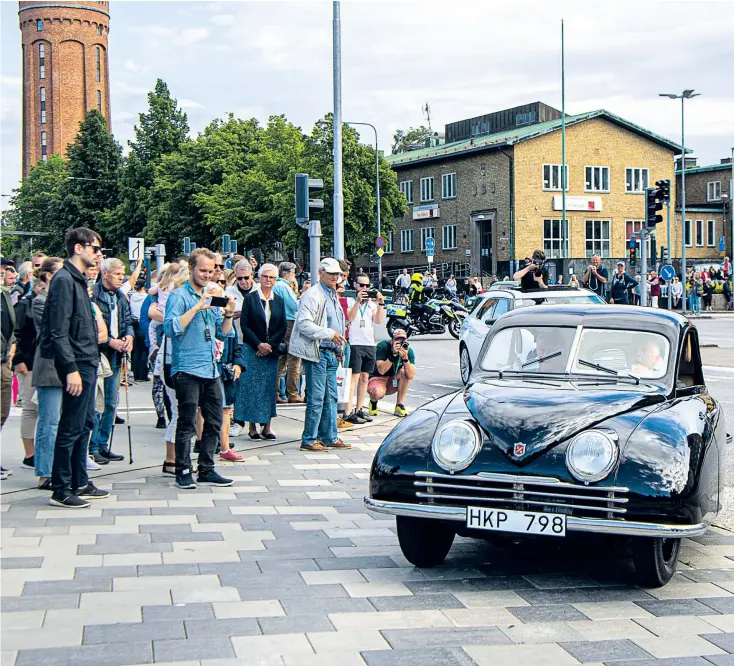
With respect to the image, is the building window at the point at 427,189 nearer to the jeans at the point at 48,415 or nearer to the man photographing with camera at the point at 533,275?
the man photographing with camera at the point at 533,275

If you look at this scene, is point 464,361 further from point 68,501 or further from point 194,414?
point 68,501

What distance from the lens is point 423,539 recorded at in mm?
6062

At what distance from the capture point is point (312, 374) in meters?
10.2

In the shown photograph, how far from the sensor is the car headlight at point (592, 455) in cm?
546

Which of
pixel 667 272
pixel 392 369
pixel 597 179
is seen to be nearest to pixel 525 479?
pixel 392 369

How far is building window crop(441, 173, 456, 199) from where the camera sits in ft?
223

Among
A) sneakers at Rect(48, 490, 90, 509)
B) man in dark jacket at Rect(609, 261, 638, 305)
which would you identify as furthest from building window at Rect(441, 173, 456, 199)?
sneakers at Rect(48, 490, 90, 509)

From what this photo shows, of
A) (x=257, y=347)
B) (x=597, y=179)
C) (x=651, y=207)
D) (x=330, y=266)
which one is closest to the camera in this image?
(x=330, y=266)

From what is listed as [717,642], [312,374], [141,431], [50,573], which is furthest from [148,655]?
[141,431]

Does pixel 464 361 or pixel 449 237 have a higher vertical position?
pixel 449 237

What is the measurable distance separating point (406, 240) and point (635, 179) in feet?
53.9

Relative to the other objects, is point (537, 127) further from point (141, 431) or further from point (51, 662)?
point (51, 662)

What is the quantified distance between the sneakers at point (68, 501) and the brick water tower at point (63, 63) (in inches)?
4161

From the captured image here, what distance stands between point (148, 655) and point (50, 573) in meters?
1.62
